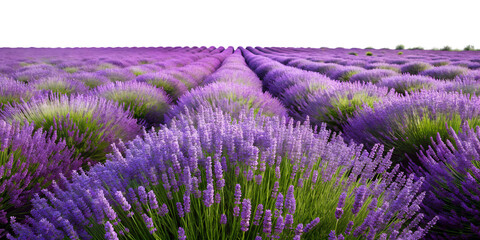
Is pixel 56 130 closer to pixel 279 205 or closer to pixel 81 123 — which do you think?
pixel 81 123

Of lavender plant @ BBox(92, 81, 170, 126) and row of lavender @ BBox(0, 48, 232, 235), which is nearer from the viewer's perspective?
row of lavender @ BBox(0, 48, 232, 235)

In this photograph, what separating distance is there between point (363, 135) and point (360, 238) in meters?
1.62

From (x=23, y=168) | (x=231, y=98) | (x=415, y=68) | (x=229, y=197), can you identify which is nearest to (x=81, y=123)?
(x=23, y=168)

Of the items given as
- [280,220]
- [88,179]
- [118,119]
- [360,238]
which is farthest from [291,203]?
[118,119]

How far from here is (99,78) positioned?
6.81 meters

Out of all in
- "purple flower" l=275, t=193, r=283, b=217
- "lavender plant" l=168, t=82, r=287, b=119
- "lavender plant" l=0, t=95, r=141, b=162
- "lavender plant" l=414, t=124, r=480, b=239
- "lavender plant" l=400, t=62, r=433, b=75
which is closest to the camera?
"purple flower" l=275, t=193, r=283, b=217

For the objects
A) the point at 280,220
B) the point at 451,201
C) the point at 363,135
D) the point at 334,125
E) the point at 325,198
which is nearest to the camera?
the point at 280,220

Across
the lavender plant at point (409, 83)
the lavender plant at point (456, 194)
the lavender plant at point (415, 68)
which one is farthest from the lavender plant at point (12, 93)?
the lavender plant at point (415, 68)

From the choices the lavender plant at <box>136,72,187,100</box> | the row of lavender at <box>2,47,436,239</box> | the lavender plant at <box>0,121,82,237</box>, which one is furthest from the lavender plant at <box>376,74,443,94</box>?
the lavender plant at <box>0,121,82,237</box>

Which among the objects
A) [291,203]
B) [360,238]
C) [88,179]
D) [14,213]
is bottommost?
[14,213]

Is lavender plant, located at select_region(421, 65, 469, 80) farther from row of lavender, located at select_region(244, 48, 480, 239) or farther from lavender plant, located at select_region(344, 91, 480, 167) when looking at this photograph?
lavender plant, located at select_region(344, 91, 480, 167)

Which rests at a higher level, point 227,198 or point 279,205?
point 279,205

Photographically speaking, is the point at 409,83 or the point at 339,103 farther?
the point at 409,83

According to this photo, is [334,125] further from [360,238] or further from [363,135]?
[360,238]
